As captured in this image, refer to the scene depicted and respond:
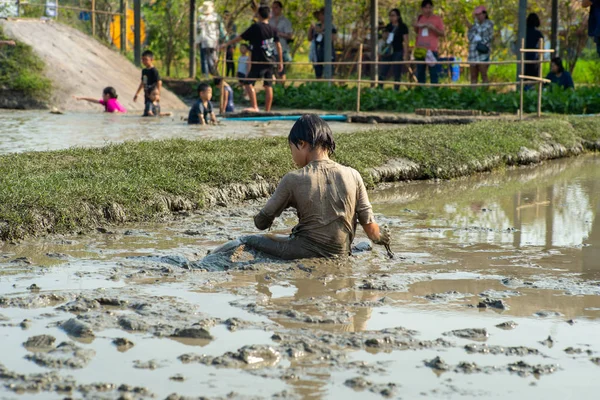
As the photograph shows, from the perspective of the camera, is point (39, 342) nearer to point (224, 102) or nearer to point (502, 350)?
point (502, 350)

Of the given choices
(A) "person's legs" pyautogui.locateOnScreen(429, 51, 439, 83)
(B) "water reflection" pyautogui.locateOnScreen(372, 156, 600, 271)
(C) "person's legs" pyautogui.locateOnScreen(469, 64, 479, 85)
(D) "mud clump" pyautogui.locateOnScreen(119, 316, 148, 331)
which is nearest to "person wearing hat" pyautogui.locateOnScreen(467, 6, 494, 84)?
(C) "person's legs" pyautogui.locateOnScreen(469, 64, 479, 85)

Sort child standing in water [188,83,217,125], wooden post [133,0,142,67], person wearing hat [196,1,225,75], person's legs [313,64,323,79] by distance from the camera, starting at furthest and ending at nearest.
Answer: person wearing hat [196,1,225,75] → person's legs [313,64,323,79] → wooden post [133,0,142,67] → child standing in water [188,83,217,125]

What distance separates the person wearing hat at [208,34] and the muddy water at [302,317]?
1662 centimetres

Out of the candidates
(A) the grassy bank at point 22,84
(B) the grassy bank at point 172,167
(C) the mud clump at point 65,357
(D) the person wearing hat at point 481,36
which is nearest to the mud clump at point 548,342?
(C) the mud clump at point 65,357

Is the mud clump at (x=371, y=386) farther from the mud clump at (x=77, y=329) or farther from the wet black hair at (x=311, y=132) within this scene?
the wet black hair at (x=311, y=132)

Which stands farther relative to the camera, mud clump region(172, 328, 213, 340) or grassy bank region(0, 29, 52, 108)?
grassy bank region(0, 29, 52, 108)

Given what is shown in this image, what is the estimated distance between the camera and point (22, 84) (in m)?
17.5

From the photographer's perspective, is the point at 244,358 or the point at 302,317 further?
the point at 302,317

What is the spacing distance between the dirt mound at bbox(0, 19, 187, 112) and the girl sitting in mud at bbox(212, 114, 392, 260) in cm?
1260

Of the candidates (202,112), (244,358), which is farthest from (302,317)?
(202,112)

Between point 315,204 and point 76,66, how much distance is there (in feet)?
47.8

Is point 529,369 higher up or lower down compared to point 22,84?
lower down

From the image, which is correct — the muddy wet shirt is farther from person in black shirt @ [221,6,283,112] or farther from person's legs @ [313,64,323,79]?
person's legs @ [313,64,323,79]

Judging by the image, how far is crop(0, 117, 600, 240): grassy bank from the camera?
6.23 m
